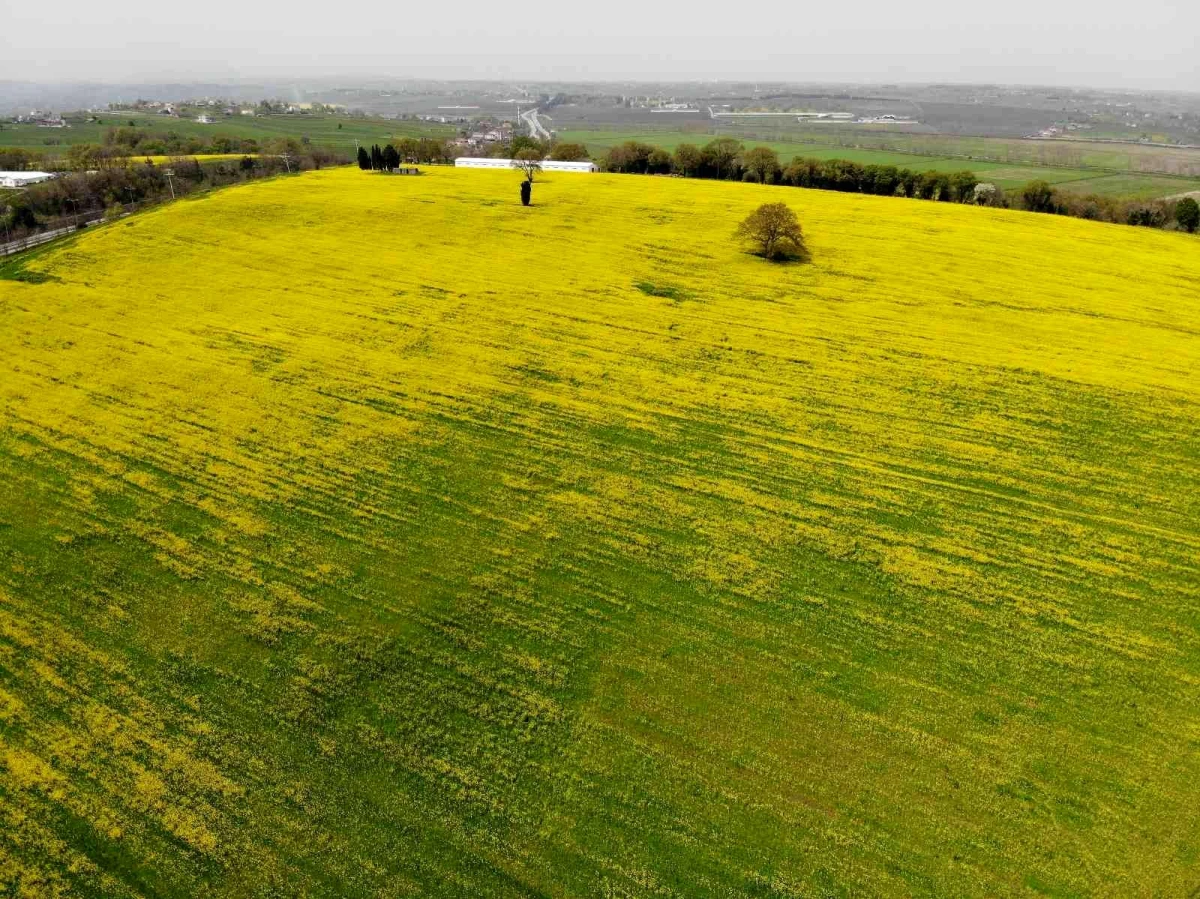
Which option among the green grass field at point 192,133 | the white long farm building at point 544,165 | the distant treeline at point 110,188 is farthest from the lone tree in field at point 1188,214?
the green grass field at point 192,133

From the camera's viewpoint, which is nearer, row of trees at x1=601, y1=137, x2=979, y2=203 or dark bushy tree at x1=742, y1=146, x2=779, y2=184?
row of trees at x1=601, y1=137, x2=979, y2=203

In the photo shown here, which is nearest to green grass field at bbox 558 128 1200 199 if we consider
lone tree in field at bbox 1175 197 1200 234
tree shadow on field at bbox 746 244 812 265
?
lone tree in field at bbox 1175 197 1200 234

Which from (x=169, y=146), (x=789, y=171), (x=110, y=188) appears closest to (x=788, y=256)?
(x=789, y=171)

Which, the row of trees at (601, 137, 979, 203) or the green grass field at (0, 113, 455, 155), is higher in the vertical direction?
the green grass field at (0, 113, 455, 155)

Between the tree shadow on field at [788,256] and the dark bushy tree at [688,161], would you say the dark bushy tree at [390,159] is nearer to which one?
the dark bushy tree at [688,161]

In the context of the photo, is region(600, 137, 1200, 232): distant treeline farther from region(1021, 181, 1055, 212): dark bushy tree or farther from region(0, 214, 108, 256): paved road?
region(0, 214, 108, 256): paved road

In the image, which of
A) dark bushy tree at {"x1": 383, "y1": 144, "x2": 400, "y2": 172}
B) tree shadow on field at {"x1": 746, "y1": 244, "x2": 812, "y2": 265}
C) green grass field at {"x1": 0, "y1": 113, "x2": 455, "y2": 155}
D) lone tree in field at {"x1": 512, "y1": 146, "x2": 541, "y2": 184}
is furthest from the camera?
green grass field at {"x1": 0, "y1": 113, "x2": 455, "y2": 155}

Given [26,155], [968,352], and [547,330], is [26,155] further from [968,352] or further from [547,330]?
[968,352]
